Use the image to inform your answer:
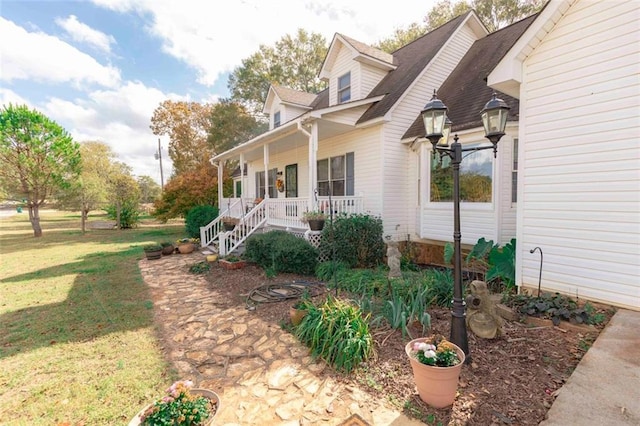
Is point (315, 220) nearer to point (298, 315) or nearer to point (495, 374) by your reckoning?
point (298, 315)

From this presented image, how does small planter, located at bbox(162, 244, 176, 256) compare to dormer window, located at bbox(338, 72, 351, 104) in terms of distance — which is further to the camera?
A: small planter, located at bbox(162, 244, 176, 256)

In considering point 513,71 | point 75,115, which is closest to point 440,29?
point 513,71

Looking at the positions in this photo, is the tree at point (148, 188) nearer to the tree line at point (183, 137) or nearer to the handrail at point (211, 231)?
the tree line at point (183, 137)

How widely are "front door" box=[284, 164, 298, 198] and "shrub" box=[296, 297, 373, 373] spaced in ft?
30.5

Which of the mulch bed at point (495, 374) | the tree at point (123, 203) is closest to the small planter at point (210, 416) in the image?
the mulch bed at point (495, 374)

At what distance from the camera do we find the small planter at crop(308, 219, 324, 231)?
306 inches

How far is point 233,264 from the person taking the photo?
7.94 metres

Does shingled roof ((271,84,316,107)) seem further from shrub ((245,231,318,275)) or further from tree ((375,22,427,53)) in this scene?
tree ((375,22,427,53))

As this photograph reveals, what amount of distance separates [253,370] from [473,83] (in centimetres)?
925

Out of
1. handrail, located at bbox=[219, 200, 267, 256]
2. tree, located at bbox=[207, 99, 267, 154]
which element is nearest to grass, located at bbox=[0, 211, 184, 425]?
handrail, located at bbox=[219, 200, 267, 256]

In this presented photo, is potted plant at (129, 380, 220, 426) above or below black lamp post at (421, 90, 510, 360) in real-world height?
below

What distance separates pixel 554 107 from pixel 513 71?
925 mm

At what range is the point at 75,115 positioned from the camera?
58.5 feet

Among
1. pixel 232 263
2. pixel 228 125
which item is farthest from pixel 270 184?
pixel 228 125
